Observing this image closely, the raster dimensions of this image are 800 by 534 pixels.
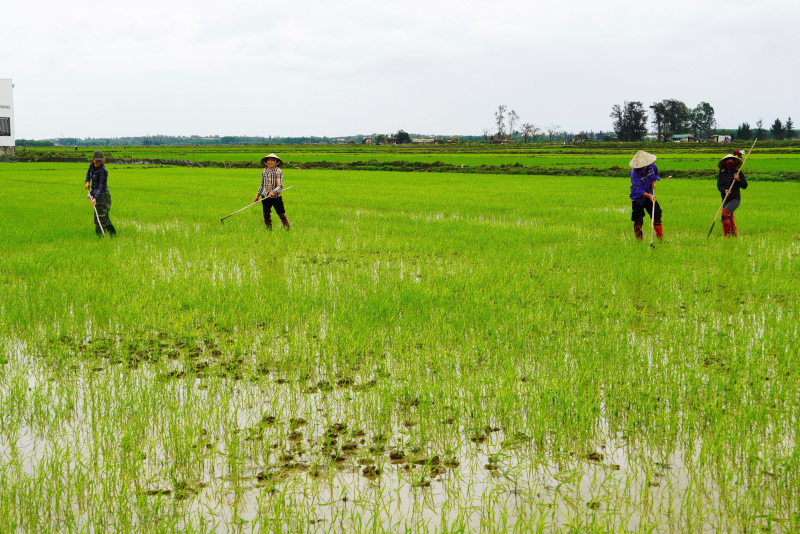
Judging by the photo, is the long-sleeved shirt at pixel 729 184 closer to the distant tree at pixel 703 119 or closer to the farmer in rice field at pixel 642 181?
the farmer in rice field at pixel 642 181

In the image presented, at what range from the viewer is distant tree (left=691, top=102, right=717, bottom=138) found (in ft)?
269

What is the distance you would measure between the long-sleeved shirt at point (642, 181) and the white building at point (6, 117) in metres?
45.6

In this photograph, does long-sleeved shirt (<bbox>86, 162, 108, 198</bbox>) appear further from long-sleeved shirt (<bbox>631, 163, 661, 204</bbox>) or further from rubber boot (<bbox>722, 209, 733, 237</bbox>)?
rubber boot (<bbox>722, 209, 733, 237</bbox>)

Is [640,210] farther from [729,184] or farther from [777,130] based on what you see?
[777,130]

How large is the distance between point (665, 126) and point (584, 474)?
8744cm

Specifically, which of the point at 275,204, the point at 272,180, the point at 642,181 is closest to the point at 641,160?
the point at 642,181

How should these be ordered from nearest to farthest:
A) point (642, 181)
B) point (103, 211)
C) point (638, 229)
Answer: point (642, 181) < point (638, 229) < point (103, 211)

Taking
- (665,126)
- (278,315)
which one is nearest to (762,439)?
(278,315)

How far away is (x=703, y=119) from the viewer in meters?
82.9

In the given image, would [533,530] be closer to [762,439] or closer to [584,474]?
[584,474]

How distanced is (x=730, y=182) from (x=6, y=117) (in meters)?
47.2

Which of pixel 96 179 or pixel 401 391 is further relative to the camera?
pixel 96 179

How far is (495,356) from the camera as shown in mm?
4027

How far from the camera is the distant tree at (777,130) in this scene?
67.8 m
